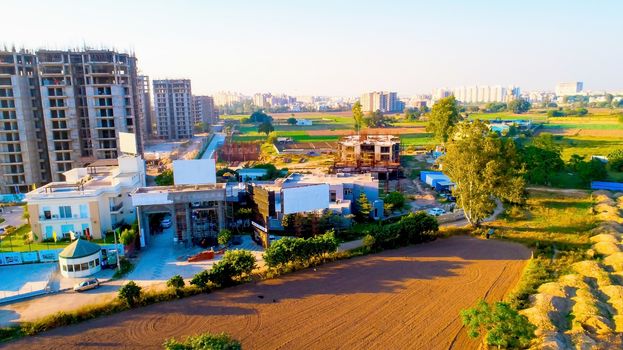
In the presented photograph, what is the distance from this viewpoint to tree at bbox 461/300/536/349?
14.6 m

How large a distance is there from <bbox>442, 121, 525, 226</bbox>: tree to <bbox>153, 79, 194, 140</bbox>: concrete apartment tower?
7500 cm

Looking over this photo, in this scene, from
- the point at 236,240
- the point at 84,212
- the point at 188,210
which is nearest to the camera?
the point at 188,210


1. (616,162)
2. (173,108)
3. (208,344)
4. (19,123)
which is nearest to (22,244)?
(19,123)

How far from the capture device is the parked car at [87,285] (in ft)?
70.3

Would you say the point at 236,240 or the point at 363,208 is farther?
the point at 363,208

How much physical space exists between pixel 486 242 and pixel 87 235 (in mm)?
26015

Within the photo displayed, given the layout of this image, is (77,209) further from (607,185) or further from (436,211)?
(607,185)

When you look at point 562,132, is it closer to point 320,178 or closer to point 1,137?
point 320,178

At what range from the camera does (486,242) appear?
27484 mm

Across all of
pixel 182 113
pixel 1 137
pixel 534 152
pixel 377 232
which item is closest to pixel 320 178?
pixel 377 232

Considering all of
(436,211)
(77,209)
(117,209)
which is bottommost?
Answer: (436,211)

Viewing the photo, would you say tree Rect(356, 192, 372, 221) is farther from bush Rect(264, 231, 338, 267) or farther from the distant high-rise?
the distant high-rise

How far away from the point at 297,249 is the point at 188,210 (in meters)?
8.89

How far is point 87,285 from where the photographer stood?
2161 centimetres
